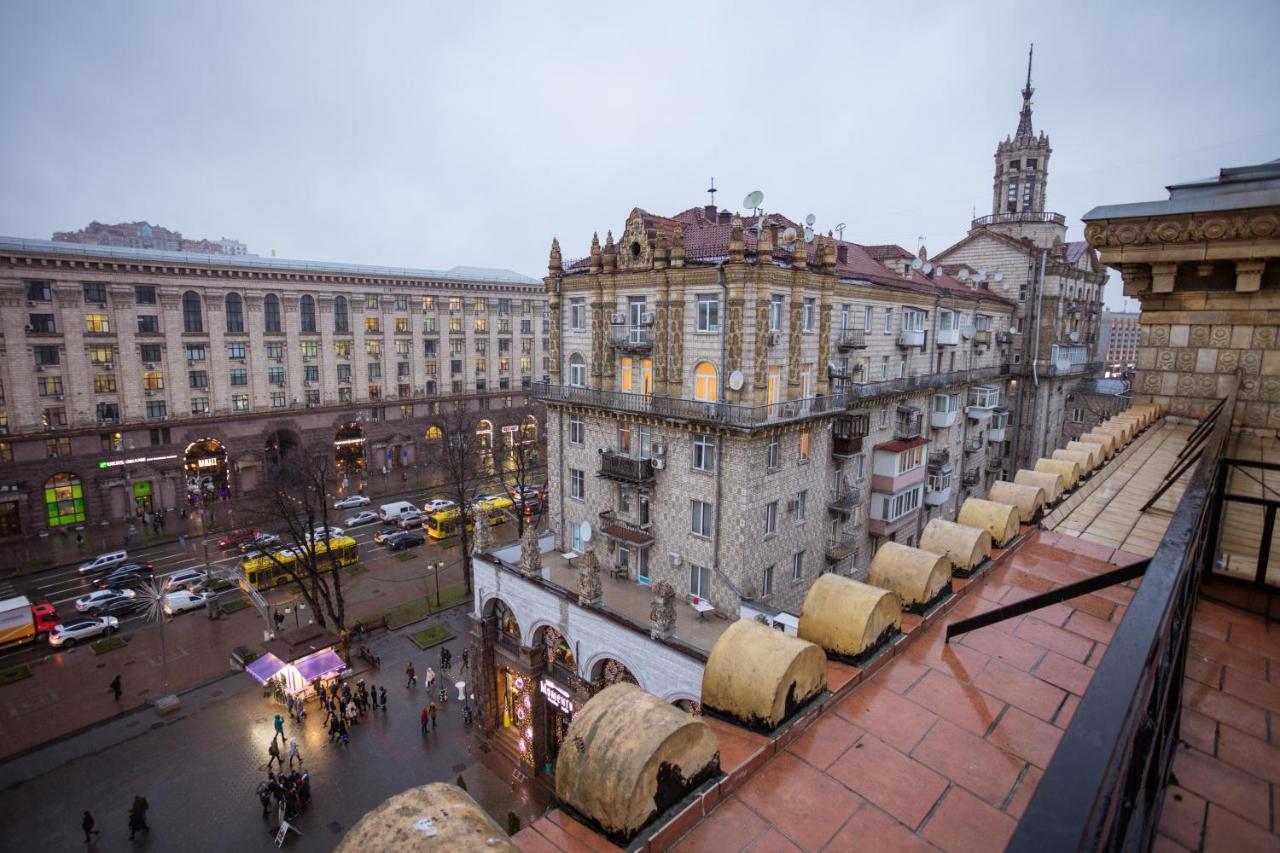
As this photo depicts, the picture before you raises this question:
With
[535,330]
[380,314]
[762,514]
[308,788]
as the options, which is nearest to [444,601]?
[308,788]

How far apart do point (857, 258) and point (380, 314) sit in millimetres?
46939

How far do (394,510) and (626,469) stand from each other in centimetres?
3112

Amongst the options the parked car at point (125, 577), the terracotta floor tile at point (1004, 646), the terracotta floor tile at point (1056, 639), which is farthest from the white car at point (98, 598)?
the terracotta floor tile at point (1056, 639)

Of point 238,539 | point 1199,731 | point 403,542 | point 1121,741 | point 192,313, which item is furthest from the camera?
point 192,313

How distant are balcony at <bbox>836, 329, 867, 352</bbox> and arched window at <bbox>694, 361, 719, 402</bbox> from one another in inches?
312

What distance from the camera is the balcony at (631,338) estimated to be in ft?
93.0

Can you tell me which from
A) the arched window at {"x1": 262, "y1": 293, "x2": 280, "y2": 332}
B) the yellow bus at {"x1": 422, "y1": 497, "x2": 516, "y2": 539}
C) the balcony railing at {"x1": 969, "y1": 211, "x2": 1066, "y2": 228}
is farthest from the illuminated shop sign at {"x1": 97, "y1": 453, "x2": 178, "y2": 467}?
the balcony railing at {"x1": 969, "y1": 211, "x2": 1066, "y2": 228}

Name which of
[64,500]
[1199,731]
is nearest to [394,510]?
[64,500]

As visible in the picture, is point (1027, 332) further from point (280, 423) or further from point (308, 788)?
point (280, 423)

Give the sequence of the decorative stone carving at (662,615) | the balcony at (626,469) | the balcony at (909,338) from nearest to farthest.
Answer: the decorative stone carving at (662,615) → the balcony at (626,469) → the balcony at (909,338)

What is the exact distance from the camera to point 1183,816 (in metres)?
4.42

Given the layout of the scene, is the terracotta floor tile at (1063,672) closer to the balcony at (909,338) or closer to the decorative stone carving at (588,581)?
the decorative stone carving at (588,581)

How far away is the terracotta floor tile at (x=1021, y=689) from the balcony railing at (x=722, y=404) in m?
18.8

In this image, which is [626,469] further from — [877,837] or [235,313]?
[235,313]
